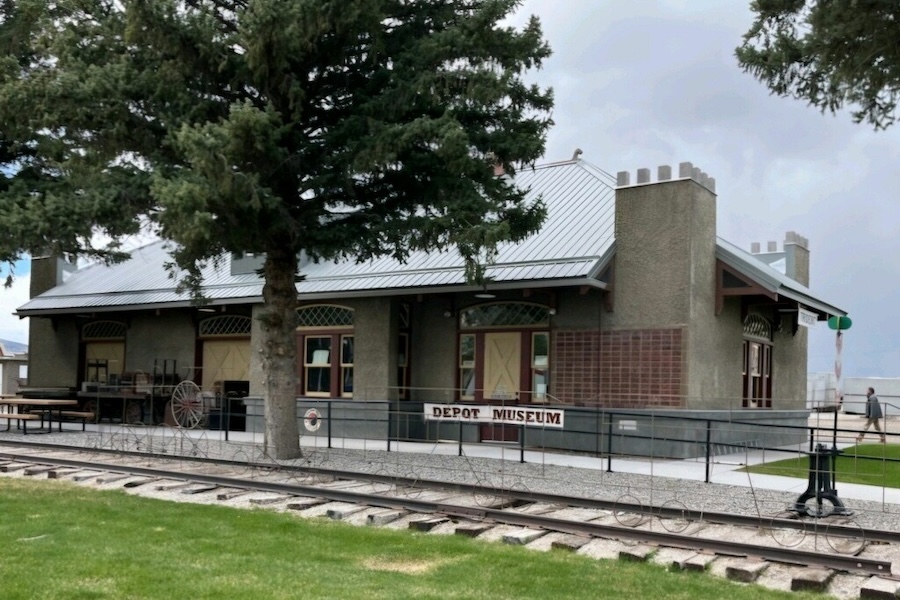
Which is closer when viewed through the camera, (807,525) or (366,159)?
(807,525)

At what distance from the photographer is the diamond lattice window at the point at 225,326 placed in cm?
2400

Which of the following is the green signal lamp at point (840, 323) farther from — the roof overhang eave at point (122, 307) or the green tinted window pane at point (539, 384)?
the roof overhang eave at point (122, 307)

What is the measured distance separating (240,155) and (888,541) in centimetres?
965

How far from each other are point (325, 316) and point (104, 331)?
9835 millimetres

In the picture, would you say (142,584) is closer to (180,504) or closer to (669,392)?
(180,504)

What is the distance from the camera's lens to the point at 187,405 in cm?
2294

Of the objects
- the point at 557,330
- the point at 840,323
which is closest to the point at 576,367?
the point at 557,330

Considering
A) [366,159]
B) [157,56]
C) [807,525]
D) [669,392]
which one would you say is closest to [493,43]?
[366,159]

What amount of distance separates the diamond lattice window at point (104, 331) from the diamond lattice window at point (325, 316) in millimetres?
8102

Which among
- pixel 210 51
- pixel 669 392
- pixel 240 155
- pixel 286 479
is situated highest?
pixel 210 51

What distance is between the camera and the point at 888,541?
28.8 ft

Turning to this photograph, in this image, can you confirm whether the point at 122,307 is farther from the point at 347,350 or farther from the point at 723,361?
the point at 723,361

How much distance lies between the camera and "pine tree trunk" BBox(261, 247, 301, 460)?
15.2 meters

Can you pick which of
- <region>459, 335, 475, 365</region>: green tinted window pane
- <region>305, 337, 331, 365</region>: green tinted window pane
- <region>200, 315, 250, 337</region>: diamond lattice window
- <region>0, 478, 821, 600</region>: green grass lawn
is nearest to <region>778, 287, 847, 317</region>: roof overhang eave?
<region>459, 335, 475, 365</region>: green tinted window pane
